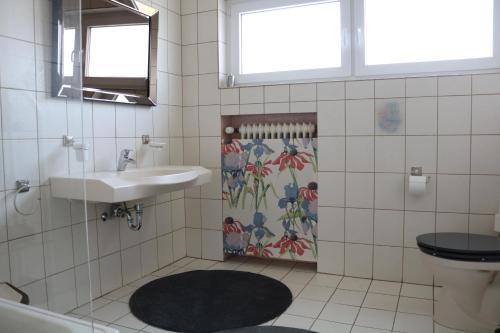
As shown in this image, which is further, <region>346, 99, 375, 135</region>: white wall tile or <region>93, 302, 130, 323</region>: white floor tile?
<region>346, 99, 375, 135</region>: white wall tile

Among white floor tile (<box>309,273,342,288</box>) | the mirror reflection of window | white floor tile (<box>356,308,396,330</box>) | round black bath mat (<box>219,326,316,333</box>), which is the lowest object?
white floor tile (<box>356,308,396,330</box>)

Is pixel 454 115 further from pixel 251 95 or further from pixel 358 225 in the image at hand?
pixel 251 95

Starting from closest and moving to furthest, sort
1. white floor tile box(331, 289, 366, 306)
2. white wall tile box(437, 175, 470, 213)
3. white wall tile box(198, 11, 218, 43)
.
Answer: white floor tile box(331, 289, 366, 306) < white wall tile box(437, 175, 470, 213) < white wall tile box(198, 11, 218, 43)

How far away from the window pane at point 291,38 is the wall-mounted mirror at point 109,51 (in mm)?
704

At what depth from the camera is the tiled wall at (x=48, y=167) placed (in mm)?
1767

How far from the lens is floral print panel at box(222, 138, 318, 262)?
2.84 metres

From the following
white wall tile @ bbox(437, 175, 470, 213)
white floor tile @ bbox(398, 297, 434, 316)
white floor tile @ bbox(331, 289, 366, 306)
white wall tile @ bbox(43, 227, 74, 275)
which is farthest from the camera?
white wall tile @ bbox(437, 175, 470, 213)

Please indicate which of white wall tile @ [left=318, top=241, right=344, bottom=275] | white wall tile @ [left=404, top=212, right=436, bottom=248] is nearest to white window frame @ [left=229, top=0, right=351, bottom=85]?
white wall tile @ [left=404, top=212, right=436, bottom=248]

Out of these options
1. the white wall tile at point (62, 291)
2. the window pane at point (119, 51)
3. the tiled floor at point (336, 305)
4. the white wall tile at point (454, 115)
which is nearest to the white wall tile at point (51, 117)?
the window pane at point (119, 51)

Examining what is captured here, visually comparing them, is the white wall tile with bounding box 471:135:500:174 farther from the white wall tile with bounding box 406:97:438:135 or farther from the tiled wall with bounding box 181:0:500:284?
the white wall tile with bounding box 406:97:438:135

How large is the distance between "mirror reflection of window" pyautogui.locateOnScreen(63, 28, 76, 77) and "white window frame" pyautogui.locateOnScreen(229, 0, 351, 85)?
4.34ft

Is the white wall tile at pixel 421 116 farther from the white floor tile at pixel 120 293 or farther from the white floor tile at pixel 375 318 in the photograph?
the white floor tile at pixel 120 293

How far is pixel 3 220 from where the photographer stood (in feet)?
5.84

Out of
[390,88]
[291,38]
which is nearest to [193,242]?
[291,38]
